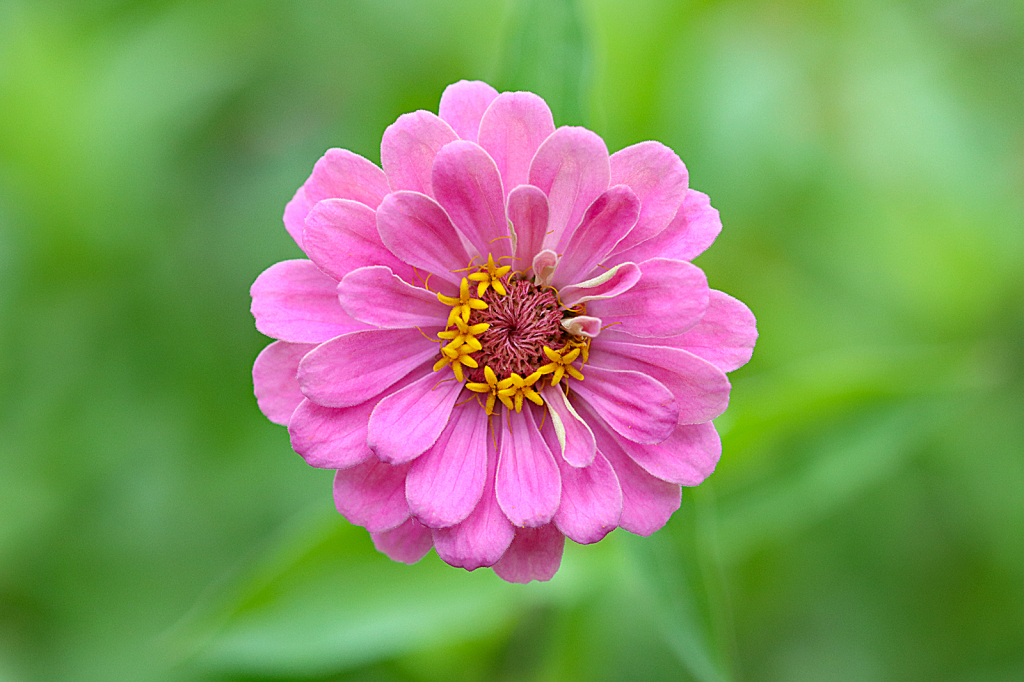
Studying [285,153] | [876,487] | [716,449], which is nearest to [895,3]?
[876,487]

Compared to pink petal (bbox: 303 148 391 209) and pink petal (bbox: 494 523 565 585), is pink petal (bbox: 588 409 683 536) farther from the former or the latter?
pink petal (bbox: 303 148 391 209)

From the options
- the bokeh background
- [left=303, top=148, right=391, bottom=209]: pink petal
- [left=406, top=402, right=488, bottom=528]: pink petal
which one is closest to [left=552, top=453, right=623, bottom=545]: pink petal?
[left=406, top=402, right=488, bottom=528]: pink petal

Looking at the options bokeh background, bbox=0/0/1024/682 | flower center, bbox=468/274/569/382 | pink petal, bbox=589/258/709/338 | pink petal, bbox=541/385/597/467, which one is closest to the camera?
pink petal, bbox=589/258/709/338

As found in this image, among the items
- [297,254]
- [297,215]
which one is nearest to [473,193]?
[297,215]

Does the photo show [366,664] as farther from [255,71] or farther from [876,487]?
[255,71]

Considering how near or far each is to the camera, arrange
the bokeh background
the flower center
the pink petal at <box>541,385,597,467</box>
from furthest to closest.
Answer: the bokeh background, the flower center, the pink petal at <box>541,385,597,467</box>

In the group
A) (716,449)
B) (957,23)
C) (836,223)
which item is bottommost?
(716,449)
